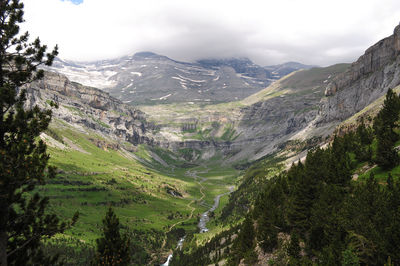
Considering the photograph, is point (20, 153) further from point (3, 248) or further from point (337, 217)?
point (337, 217)

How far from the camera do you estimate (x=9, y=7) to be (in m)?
20.4

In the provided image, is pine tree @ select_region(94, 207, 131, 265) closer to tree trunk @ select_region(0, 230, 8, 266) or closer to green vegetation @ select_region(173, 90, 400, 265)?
tree trunk @ select_region(0, 230, 8, 266)

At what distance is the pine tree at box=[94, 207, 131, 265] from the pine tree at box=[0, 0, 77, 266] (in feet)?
18.8

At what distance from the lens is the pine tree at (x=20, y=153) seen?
59.1 ft

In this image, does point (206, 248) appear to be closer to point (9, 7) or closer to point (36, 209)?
point (36, 209)

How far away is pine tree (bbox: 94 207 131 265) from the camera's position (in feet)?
85.9

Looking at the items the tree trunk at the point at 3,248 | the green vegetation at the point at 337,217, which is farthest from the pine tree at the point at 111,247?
the green vegetation at the point at 337,217

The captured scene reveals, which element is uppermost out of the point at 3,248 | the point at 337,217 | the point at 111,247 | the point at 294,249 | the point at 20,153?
the point at 20,153

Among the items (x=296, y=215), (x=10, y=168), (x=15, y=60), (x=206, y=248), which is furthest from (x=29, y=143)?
(x=206, y=248)

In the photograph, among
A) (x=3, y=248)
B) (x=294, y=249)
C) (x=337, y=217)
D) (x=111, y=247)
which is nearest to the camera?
(x=3, y=248)

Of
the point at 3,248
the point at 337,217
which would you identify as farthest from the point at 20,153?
the point at 337,217

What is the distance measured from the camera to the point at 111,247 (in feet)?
88.0

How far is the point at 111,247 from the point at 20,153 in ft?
47.4

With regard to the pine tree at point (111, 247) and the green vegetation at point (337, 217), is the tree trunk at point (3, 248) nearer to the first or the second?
the pine tree at point (111, 247)
